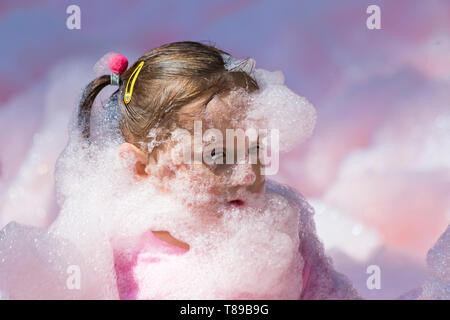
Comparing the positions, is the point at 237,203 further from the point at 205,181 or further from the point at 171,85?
the point at 171,85

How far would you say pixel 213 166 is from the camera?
80 centimetres

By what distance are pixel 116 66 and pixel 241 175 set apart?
336 mm

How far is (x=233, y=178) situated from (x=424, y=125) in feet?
2.46

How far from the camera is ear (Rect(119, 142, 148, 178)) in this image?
0.85 metres

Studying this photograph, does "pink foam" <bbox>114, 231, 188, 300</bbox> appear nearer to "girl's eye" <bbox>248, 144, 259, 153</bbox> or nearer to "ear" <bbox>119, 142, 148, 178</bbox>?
"ear" <bbox>119, 142, 148, 178</bbox>

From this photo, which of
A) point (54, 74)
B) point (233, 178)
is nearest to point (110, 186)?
point (233, 178)

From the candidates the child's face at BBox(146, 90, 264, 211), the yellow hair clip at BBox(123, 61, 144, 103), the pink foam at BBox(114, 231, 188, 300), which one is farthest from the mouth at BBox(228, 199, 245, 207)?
the yellow hair clip at BBox(123, 61, 144, 103)

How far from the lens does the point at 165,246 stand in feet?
2.81

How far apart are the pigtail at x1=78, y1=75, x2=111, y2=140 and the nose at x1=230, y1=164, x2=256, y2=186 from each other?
33cm

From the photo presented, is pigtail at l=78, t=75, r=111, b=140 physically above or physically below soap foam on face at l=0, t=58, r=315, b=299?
above

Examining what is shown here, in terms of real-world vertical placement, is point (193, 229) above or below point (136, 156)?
below

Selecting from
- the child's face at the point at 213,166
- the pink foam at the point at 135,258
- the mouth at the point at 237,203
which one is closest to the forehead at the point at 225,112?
the child's face at the point at 213,166

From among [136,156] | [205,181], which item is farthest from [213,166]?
[136,156]
